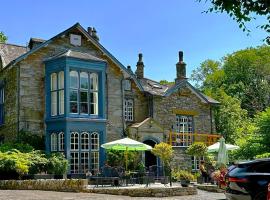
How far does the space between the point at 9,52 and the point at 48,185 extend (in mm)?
13084

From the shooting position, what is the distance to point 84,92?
28781mm

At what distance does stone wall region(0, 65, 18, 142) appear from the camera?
94.5 feet

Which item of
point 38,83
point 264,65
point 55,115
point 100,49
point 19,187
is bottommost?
point 19,187

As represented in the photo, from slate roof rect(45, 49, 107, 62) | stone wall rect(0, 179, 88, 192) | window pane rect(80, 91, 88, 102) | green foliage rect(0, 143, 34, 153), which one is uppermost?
slate roof rect(45, 49, 107, 62)

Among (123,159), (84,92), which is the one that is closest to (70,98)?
(84,92)

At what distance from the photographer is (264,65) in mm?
61375

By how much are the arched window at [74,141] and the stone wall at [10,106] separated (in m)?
3.38

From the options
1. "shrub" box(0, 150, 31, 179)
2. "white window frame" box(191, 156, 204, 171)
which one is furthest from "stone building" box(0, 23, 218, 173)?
"shrub" box(0, 150, 31, 179)

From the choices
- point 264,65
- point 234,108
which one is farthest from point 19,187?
point 264,65

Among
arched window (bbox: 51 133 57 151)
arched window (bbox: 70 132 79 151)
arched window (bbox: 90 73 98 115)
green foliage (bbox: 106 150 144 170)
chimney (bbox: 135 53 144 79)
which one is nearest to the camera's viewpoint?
arched window (bbox: 70 132 79 151)

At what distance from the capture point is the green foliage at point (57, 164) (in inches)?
999

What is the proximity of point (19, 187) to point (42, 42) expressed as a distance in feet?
36.6

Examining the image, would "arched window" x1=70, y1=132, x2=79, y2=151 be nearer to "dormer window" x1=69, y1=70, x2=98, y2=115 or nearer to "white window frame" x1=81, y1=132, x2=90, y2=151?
"white window frame" x1=81, y1=132, x2=90, y2=151

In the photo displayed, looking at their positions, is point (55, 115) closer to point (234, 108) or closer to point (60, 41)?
point (60, 41)
